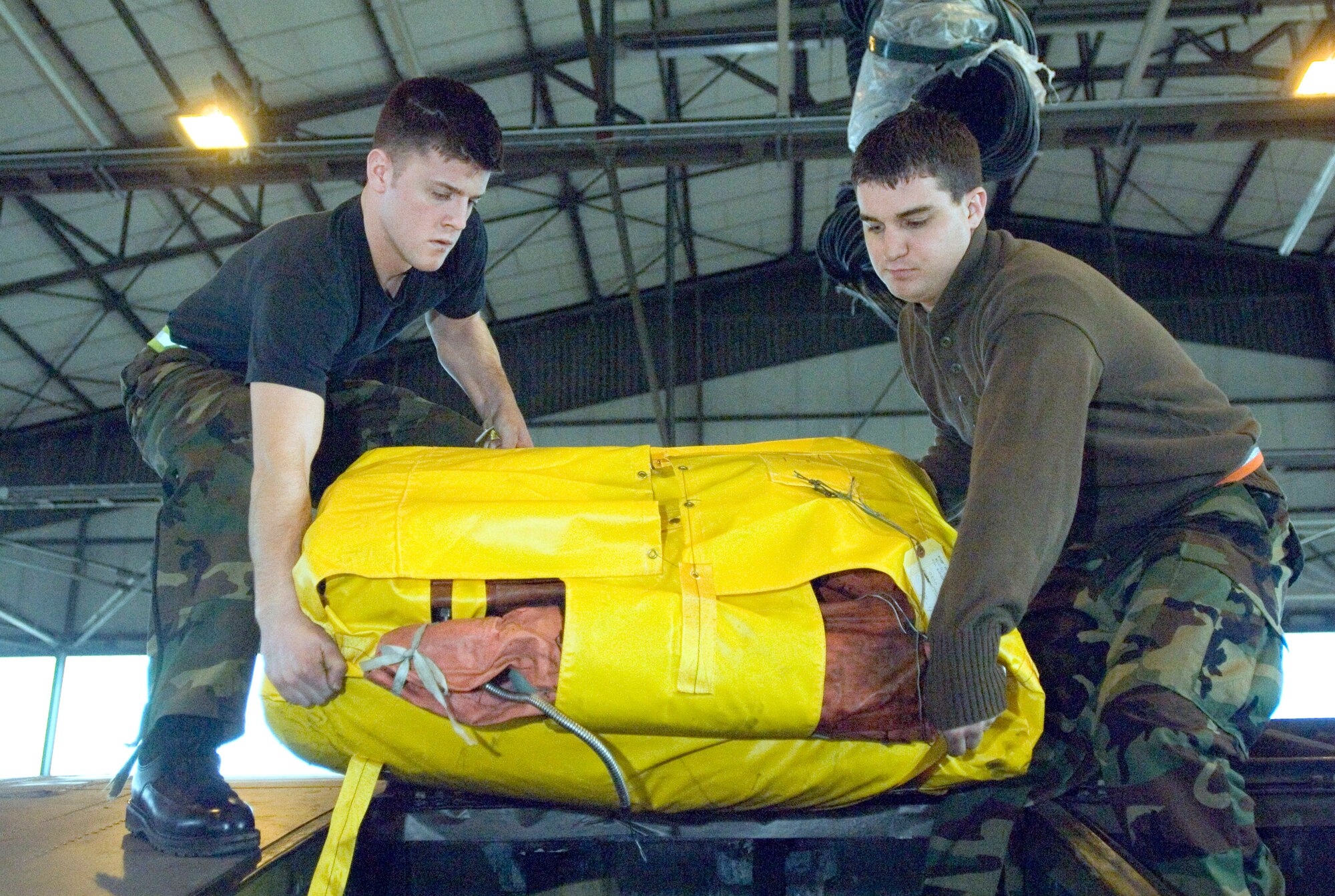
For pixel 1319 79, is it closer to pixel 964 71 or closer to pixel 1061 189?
pixel 964 71

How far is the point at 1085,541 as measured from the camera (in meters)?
2.19

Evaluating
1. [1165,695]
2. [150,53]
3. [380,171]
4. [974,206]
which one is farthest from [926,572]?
[150,53]

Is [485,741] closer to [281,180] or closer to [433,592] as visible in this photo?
[433,592]

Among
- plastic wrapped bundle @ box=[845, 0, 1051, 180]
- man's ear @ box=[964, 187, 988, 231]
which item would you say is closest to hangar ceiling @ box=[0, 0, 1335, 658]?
plastic wrapped bundle @ box=[845, 0, 1051, 180]

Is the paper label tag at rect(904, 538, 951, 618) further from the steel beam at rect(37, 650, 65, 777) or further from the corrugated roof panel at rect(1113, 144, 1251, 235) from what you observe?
the steel beam at rect(37, 650, 65, 777)

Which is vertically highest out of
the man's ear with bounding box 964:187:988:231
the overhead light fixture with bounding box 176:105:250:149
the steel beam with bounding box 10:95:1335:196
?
the overhead light fixture with bounding box 176:105:250:149

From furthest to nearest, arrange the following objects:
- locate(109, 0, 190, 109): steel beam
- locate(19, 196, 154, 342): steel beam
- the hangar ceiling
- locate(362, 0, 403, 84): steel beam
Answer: locate(19, 196, 154, 342): steel beam → locate(362, 0, 403, 84): steel beam → locate(109, 0, 190, 109): steel beam → the hangar ceiling

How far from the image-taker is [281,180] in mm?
7703

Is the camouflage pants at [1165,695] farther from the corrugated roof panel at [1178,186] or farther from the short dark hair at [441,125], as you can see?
the corrugated roof panel at [1178,186]

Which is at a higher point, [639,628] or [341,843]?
[639,628]

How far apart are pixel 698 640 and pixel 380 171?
136 cm

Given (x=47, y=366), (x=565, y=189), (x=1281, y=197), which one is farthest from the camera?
(x=1281, y=197)

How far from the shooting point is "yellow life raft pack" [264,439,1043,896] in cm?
166

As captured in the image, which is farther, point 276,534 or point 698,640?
point 276,534
